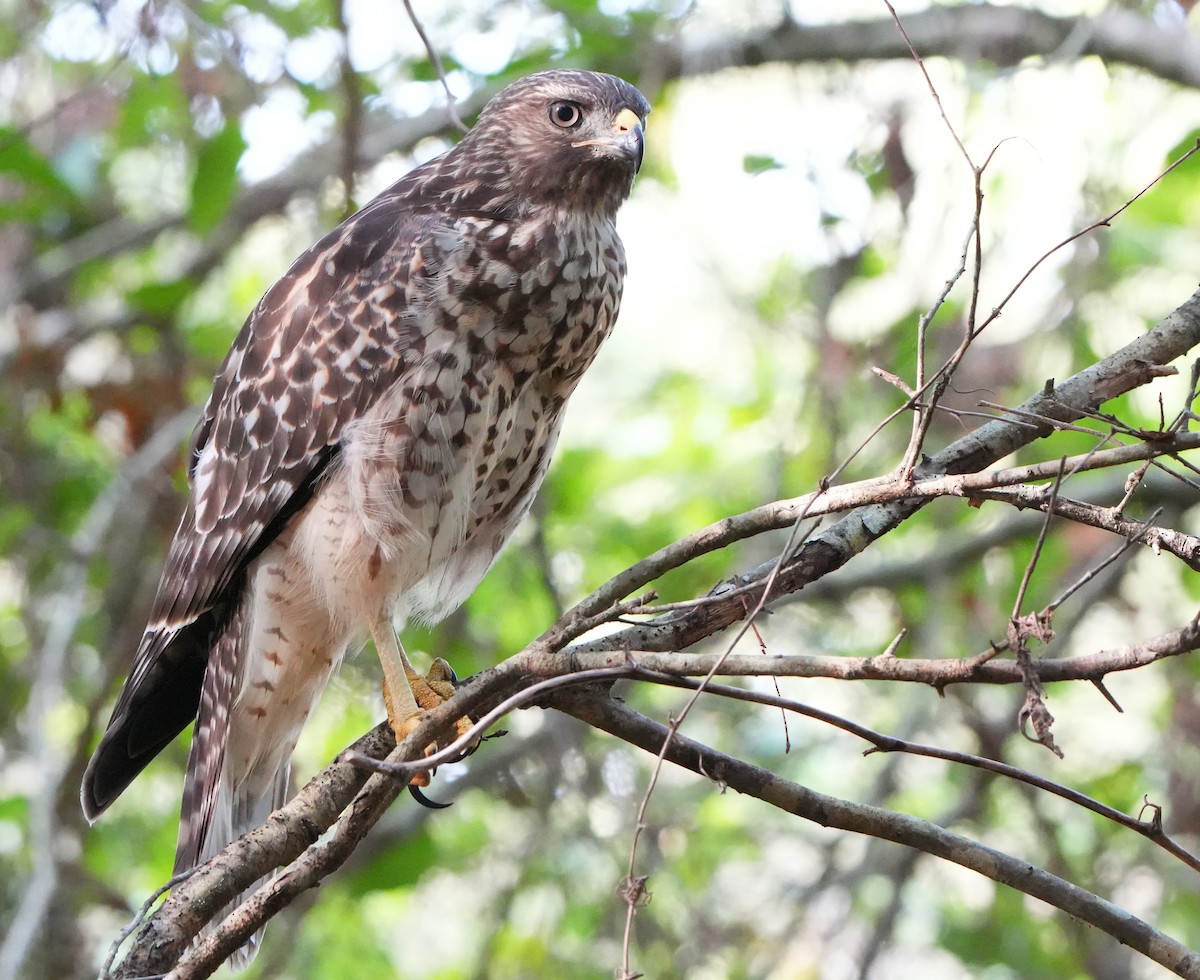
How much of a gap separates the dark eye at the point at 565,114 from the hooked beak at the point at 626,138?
8cm

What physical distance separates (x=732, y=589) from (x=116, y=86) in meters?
4.16

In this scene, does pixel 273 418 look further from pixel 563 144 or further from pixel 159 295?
pixel 159 295

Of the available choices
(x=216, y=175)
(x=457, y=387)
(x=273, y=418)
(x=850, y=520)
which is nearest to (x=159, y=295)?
(x=216, y=175)

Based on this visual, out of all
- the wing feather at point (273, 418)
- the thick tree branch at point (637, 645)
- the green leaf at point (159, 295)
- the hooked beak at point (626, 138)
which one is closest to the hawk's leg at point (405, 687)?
the wing feather at point (273, 418)

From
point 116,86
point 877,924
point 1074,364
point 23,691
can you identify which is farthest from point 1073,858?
point 116,86

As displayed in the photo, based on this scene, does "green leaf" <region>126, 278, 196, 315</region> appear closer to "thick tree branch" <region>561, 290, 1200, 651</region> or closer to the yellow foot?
the yellow foot

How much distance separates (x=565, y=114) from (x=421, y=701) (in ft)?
4.58

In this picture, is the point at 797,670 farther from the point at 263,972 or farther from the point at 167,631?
the point at 263,972

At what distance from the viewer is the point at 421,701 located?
3092 millimetres

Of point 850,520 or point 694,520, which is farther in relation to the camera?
point 694,520

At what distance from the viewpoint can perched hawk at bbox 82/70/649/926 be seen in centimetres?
289

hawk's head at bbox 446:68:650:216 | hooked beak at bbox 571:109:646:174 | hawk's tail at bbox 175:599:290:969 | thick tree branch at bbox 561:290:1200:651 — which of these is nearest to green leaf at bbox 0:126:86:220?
hawk's head at bbox 446:68:650:216

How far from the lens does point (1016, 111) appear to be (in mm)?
4465

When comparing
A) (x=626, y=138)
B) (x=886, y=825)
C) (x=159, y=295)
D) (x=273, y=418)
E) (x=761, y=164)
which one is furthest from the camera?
(x=159, y=295)
